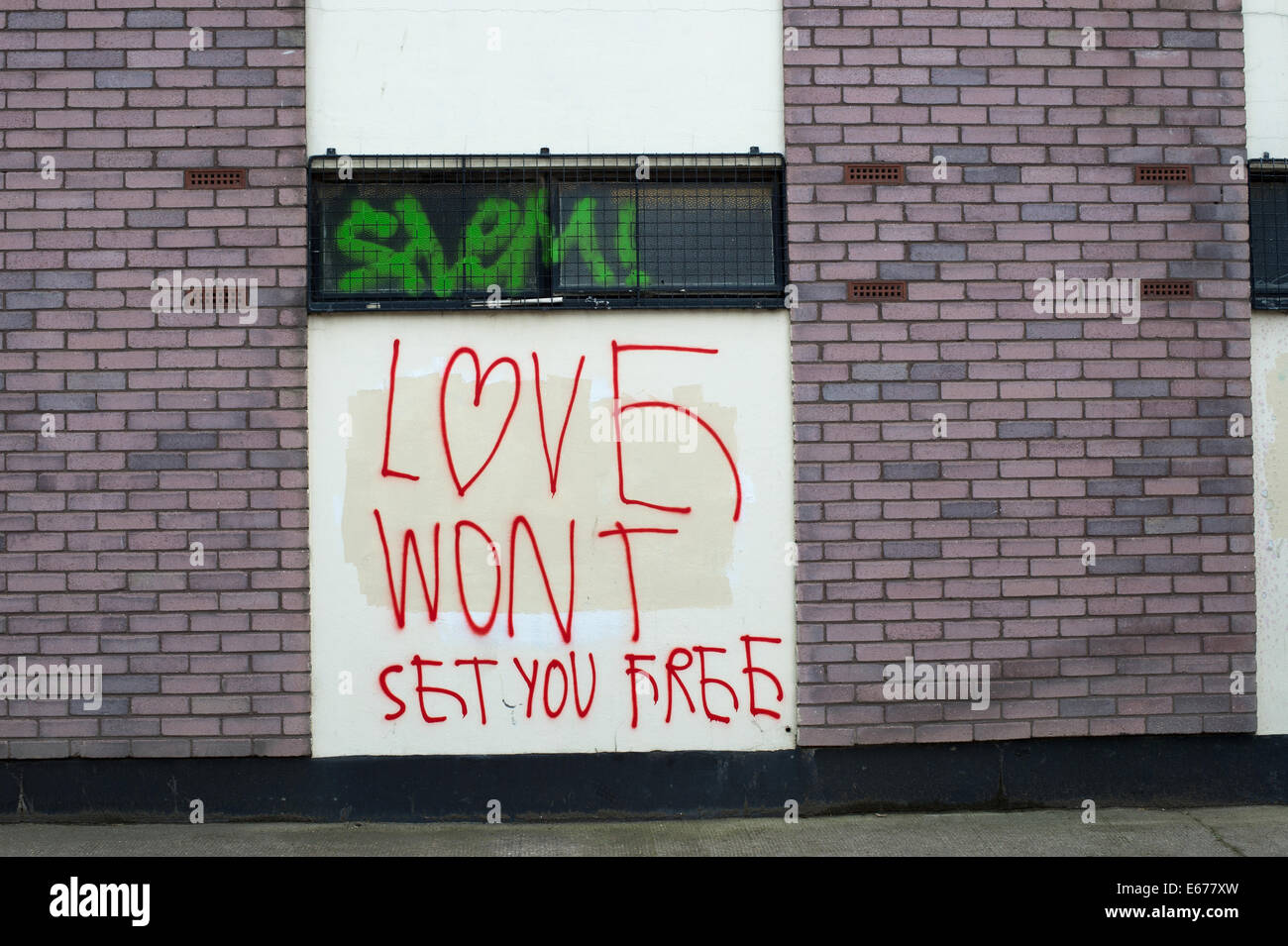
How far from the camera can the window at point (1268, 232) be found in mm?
5859

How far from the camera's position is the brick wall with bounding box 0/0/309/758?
17.7ft

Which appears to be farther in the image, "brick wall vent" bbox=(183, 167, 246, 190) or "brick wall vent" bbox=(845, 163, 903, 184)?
"brick wall vent" bbox=(845, 163, 903, 184)

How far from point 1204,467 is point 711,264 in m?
2.70

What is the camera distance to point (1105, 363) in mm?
5656

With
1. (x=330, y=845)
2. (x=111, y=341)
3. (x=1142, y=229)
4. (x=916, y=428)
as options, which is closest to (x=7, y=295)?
(x=111, y=341)

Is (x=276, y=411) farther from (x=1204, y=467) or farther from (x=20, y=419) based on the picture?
(x=1204, y=467)
